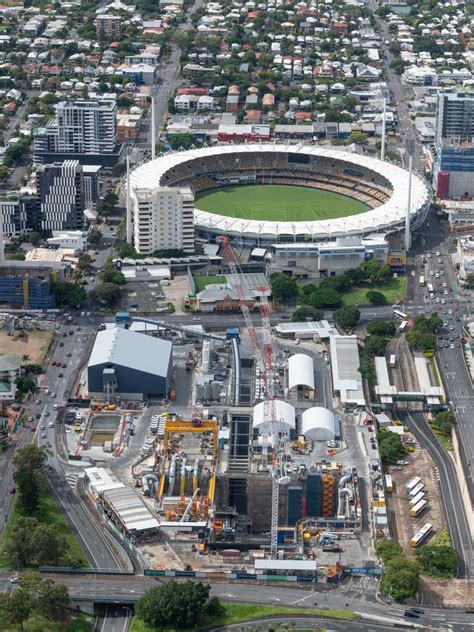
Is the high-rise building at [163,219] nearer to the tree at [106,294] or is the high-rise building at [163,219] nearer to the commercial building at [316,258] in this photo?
the commercial building at [316,258]

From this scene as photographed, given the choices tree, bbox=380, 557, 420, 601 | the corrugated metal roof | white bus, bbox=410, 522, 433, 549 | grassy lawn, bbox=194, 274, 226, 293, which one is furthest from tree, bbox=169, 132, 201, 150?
tree, bbox=380, 557, 420, 601

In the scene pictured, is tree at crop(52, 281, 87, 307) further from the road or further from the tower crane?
the road

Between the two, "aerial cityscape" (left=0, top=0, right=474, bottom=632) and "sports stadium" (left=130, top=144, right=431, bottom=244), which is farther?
"sports stadium" (left=130, top=144, right=431, bottom=244)

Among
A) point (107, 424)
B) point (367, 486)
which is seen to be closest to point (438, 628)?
point (367, 486)

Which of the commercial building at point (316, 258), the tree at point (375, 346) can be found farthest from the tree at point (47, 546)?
the commercial building at point (316, 258)

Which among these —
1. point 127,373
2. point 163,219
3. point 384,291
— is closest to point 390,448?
point 127,373

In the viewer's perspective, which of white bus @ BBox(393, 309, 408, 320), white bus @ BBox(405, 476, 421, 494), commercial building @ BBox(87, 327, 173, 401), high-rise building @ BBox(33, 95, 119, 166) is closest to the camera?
white bus @ BBox(405, 476, 421, 494)
